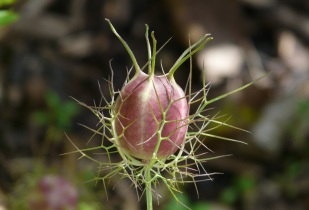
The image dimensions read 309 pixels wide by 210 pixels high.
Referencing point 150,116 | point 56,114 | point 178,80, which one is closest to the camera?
point 150,116

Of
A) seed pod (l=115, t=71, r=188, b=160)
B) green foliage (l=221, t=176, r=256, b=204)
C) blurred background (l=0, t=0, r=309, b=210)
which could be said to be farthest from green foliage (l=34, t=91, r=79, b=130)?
seed pod (l=115, t=71, r=188, b=160)

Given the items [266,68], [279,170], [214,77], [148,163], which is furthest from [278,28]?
[148,163]

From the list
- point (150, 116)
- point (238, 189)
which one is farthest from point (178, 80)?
point (150, 116)

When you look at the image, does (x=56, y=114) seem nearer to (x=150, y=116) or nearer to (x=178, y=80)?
(x=178, y=80)

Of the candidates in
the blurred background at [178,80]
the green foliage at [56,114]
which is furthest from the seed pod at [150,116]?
the green foliage at [56,114]

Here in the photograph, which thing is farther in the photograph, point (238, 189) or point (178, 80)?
point (178, 80)

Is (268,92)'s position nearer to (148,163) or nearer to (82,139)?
(82,139)

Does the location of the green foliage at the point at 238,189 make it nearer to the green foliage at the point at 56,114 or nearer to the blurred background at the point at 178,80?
the blurred background at the point at 178,80

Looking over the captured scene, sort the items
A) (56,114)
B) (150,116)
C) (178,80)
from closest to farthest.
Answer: (150,116) < (56,114) < (178,80)
